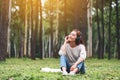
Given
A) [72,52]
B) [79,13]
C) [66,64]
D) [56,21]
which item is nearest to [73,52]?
[72,52]

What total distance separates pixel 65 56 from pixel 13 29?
4284 cm

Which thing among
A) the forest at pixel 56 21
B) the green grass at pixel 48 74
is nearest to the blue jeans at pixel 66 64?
the green grass at pixel 48 74

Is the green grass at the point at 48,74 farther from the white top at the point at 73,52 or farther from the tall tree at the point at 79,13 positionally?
the tall tree at the point at 79,13

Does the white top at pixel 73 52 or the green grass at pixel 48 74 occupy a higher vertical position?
the white top at pixel 73 52

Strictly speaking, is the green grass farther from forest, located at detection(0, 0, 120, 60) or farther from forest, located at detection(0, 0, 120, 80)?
forest, located at detection(0, 0, 120, 60)

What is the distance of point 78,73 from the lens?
37.5 feet

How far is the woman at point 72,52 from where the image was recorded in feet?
36.8

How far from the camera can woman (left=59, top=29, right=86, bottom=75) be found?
36.8ft

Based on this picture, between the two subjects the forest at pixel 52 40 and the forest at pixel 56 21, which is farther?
the forest at pixel 56 21

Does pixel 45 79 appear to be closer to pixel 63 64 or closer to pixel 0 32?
pixel 63 64

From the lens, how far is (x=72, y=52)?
11469 mm

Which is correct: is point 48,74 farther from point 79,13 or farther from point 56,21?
point 56,21

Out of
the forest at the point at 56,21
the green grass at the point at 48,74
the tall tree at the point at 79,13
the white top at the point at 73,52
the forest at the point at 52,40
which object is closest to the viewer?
the green grass at the point at 48,74

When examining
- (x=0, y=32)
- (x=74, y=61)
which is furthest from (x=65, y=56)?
(x=0, y=32)
